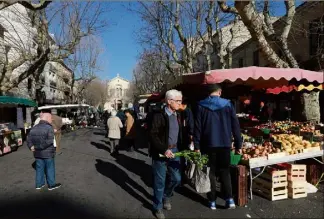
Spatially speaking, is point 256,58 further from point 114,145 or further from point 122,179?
point 122,179

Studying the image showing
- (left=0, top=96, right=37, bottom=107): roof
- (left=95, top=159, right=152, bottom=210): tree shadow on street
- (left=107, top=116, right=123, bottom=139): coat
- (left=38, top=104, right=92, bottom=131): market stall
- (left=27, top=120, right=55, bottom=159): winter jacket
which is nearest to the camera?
(left=95, top=159, right=152, bottom=210): tree shadow on street

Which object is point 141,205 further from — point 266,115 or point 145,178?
point 266,115

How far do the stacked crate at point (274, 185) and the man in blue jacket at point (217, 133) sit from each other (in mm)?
846

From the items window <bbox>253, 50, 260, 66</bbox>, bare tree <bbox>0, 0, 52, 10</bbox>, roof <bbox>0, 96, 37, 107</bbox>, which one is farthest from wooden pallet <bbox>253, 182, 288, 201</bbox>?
window <bbox>253, 50, 260, 66</bbox>

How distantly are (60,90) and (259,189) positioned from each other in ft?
177

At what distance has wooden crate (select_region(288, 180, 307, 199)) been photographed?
4.61 meters

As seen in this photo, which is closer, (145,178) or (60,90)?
(145,178)

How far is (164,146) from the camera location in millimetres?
3840

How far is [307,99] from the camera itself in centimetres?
970

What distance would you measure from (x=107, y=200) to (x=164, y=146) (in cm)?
176

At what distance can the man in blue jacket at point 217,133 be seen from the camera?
403 centimetres

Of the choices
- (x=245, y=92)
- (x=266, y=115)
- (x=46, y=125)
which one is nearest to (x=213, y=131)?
(x=46, y=125)

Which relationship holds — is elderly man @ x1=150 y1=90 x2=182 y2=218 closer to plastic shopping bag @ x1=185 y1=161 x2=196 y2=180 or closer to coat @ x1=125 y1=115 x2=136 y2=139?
plastic shopping bag @ x1=185 y1=161 x2=196 y2=180

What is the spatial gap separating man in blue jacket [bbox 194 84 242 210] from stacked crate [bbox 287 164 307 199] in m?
1.18
